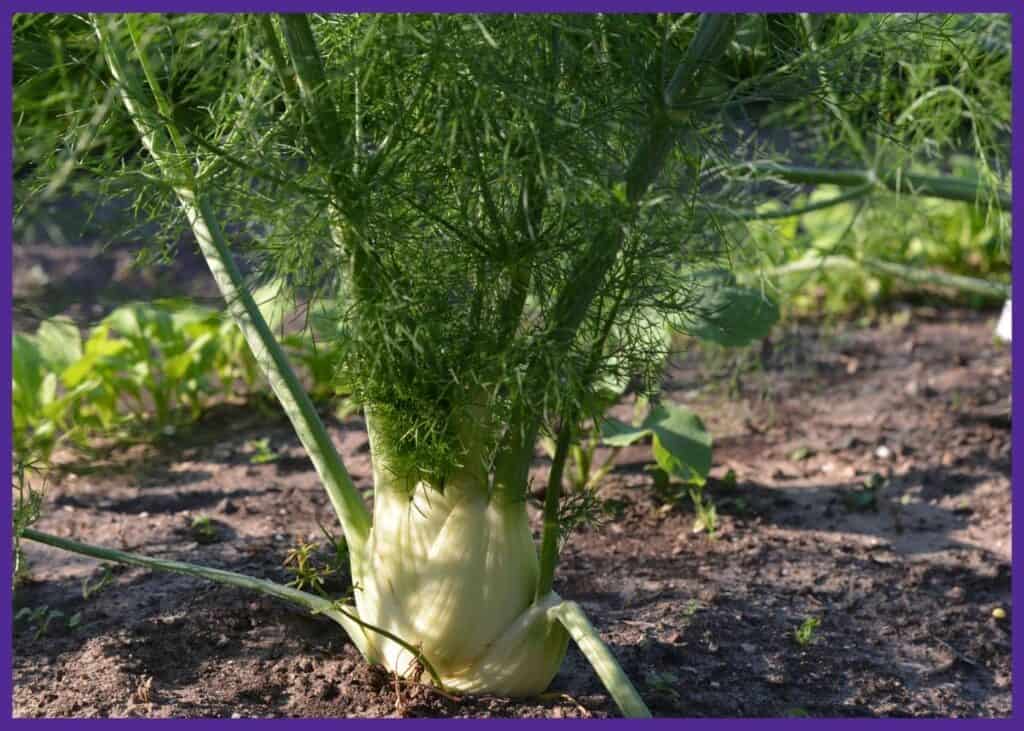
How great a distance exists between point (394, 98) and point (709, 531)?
5.16 feet

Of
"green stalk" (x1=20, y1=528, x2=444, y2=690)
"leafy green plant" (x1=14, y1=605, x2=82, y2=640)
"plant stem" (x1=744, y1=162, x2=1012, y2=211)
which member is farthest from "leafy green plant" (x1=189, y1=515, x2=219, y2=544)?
"plant stem" (x1=744, y1=162, x2=1012, y2=211)

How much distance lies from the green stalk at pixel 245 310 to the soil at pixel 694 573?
29cm

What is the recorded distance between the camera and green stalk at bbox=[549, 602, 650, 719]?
73.3 inches

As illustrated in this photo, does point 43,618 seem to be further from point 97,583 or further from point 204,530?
point 204,530

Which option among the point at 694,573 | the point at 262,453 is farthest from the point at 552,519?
the point at 262,453

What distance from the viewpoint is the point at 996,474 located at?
346 centimetres

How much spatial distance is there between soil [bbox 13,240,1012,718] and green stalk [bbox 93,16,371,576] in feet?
0.94

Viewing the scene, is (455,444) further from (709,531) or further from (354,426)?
(354,426)

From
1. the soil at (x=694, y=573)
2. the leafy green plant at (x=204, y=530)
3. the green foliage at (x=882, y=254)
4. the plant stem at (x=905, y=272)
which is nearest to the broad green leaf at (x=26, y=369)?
the soil at (x=694, y=573)

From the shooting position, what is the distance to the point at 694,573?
9.21 ft

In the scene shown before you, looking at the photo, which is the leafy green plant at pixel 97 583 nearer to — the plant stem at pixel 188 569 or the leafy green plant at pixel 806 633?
the plant stem at pixel 188 569

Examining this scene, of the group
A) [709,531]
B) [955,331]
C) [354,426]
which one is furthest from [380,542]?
[955,331]

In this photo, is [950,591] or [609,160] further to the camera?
[950,591]

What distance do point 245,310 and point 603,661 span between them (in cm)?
77
